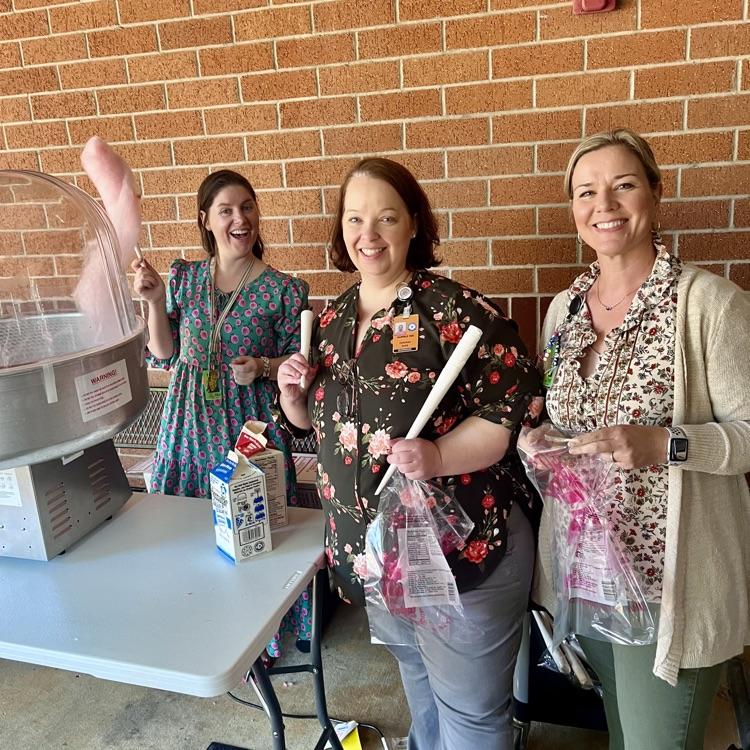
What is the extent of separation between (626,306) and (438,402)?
0.47m

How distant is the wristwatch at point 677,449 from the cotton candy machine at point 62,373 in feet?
3.27

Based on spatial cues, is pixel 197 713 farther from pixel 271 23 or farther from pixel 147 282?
pixel 271 23

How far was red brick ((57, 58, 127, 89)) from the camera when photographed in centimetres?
268

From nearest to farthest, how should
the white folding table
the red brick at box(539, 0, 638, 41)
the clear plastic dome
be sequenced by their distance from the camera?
the clear plastic dome → the white folding table → the red brick at box(539, 0, 638, 41)

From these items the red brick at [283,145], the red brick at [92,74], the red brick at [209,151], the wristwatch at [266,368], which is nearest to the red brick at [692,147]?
the red brick at [283,145]

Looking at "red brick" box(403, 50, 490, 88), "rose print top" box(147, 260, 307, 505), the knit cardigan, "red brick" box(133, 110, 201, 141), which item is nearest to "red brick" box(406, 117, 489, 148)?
"red brick" box(403, 50, 490, 88)

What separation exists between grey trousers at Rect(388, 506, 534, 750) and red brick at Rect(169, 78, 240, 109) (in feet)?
6.53

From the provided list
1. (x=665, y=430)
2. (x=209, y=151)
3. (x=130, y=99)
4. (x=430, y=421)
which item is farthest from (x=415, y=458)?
(x=130, y=99)

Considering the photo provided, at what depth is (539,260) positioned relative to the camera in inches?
92.4

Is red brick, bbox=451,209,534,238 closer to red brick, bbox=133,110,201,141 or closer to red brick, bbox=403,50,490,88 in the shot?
red brick, bbox=403,50,490,88

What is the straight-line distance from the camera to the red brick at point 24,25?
271cm

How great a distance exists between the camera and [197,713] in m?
2.17

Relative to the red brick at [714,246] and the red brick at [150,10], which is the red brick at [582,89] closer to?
the red brick at [714,246]

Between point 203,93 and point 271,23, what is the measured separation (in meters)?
0.39
